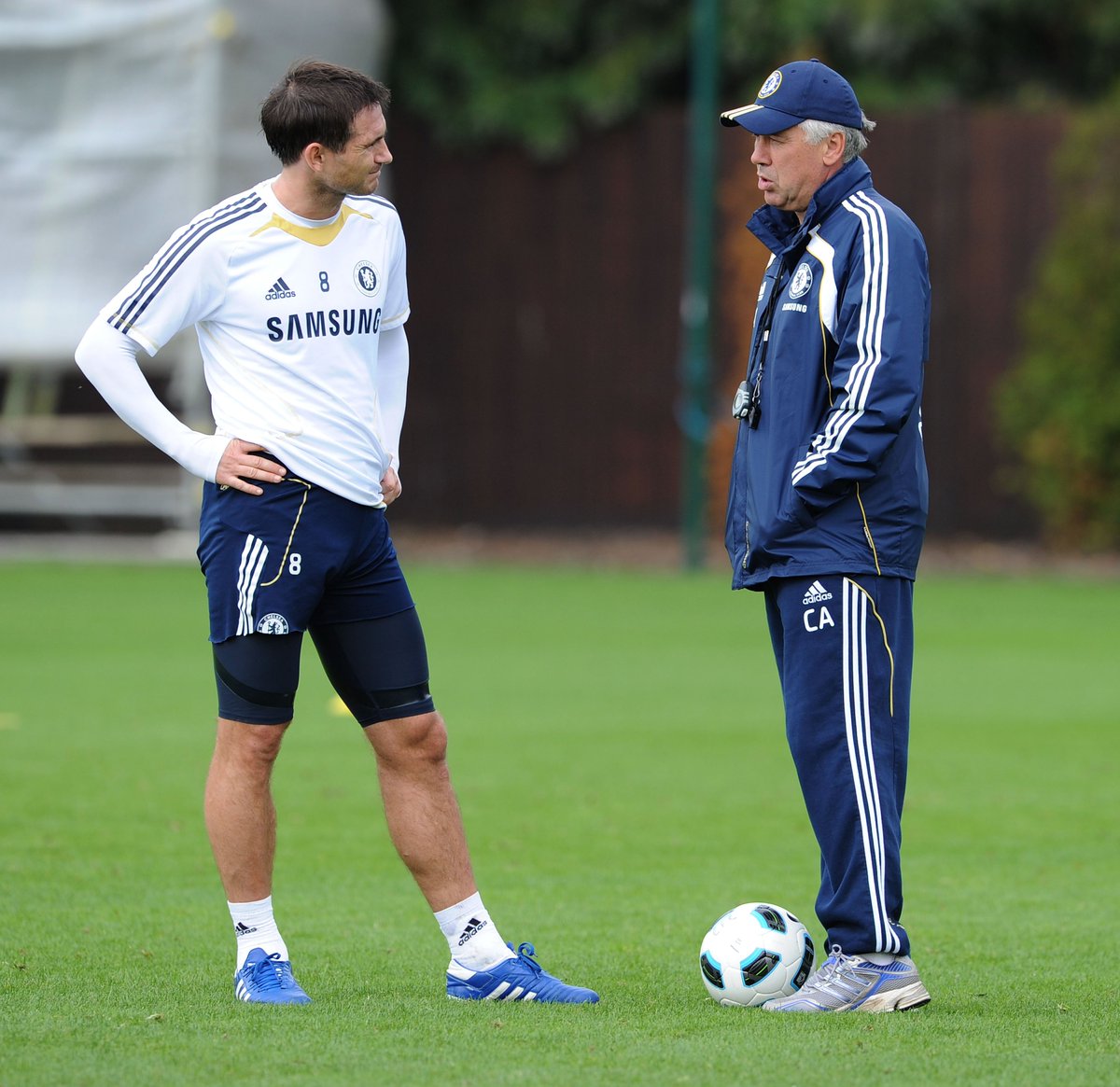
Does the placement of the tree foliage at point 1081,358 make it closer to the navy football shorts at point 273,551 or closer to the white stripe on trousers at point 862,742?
the white stripe on trousers at point 862,742

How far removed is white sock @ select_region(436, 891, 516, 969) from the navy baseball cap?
2.17m

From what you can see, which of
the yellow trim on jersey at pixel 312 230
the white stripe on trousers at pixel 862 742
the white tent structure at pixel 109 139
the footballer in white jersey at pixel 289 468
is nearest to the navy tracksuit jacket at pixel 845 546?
the white stripe on trousers at pixel 862 742

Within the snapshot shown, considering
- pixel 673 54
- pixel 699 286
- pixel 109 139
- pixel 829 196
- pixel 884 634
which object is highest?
pixel 673 54

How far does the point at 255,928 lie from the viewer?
16.8ft

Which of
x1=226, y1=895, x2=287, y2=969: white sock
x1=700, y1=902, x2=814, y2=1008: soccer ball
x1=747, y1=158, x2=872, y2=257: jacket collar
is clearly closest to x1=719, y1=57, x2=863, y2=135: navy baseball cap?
x1=747, y1=158, x2=872, y2=257: jacket collar

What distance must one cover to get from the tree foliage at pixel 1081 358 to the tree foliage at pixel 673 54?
9.81 ft

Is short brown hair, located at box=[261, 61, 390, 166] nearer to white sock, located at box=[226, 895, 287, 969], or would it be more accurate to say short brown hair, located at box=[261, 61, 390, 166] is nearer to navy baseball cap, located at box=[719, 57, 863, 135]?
navy baseball cap, located at box=[719, 57, 863, 135]

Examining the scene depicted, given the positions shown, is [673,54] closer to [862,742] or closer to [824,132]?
[824,132]

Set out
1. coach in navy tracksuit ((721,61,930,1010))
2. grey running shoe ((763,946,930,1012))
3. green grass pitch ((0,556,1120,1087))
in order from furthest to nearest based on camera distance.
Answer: grey running shoe ((763,946,930,1012)) < coach in navy tracksuit ((721,61,930,1010)) < green grass pitch ((0,556,1120,1087))

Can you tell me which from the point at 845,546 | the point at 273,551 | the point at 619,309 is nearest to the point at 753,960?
the point at 845,546

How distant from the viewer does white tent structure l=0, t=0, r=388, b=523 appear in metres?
21.1

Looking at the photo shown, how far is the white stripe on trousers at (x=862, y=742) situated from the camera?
483cm

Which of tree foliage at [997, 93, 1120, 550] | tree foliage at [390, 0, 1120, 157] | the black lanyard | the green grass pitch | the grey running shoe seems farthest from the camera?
tree foliage at [390, 0, 1120, 157]

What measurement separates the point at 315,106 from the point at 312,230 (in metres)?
0.32
